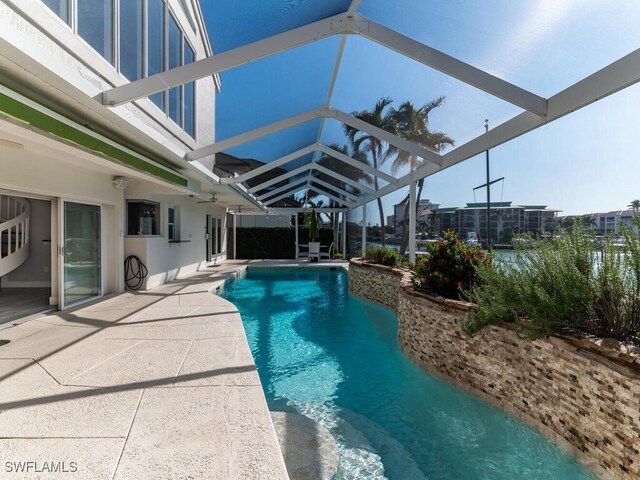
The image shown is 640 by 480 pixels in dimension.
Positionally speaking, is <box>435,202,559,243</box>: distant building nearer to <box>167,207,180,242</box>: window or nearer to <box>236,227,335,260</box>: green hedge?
<box>167,207,180,242</box>: window

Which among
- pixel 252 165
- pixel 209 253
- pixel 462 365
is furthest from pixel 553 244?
pixel 209 253

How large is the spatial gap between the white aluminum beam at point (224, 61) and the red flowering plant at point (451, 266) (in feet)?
13.3

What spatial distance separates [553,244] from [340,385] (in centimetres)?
359

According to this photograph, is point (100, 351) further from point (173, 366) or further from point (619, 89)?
point (619, 89)

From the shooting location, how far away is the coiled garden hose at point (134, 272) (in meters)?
9.91

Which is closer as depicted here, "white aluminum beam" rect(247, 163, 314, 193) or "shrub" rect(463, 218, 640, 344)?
"shrub" rect(463, 218, 640, 344)

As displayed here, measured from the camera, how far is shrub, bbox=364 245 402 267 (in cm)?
1157

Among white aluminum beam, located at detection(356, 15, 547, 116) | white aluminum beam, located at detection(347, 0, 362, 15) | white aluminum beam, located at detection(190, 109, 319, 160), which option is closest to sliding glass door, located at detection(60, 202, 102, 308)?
white aluminum beam, located at detection(190, 109, 319, 160)

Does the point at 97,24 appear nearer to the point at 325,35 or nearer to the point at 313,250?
the point at 325,35

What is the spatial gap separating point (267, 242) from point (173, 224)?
472 inches

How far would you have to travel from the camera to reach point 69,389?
11.7 feet

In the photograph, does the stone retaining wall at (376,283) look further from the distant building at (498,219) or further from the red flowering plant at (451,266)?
the red flowering plant at (451,266)

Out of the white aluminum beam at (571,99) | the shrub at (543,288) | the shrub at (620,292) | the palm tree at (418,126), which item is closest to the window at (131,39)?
the palm tree at (418,126)

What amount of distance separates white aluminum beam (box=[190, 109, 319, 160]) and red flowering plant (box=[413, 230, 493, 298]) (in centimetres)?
467
